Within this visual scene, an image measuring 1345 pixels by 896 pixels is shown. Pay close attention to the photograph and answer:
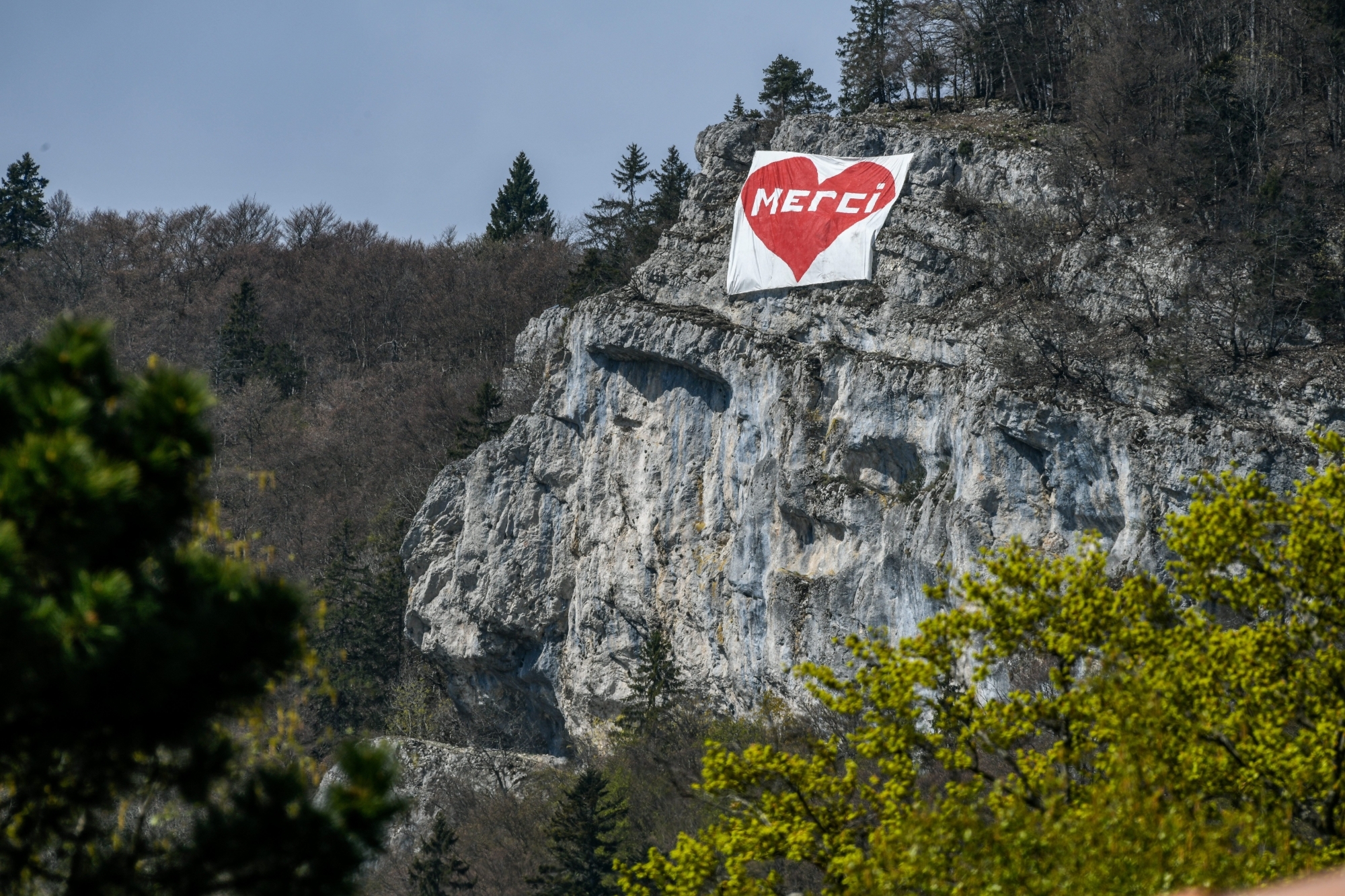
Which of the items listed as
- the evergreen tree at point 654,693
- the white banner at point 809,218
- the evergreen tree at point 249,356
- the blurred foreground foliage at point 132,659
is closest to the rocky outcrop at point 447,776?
the evergreen tree at point 654,693

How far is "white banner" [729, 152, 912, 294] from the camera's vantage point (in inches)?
1499

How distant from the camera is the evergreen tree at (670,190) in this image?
183 feet

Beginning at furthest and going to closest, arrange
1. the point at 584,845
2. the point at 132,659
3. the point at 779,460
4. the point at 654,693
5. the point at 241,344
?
1. the point at 241,344
2. the point at 654,693
3. the point at 779,460
4. the point at 584,845
5. the point at 132,659

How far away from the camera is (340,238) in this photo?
260 ft

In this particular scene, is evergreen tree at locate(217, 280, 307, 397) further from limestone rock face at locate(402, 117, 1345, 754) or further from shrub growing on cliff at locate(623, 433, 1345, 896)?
shrub growing on cliff at locate(623, 433, 1345, 896)

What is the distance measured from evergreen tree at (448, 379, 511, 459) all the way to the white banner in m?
15.2

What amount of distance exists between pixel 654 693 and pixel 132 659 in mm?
32958

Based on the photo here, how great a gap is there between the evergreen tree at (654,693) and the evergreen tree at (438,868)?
7474mm

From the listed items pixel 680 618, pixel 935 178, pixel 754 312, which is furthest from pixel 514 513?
→ pixel 935 178

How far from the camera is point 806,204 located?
39.2 m

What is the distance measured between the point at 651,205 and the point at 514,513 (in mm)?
19793

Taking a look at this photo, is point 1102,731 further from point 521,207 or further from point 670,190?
point 521,207

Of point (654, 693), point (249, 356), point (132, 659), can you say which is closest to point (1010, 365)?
point (654, 693)

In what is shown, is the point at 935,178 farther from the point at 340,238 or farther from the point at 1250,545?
the point at 340,238
